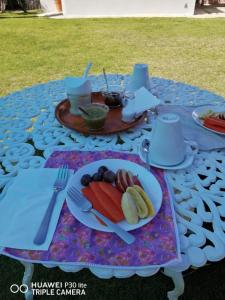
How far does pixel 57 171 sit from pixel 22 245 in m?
0.30

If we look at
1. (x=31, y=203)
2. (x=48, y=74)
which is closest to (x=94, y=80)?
(x=31, y=203)

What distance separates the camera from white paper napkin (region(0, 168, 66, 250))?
27.4 inches

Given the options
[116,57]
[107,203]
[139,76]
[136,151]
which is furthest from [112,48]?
[107,203]

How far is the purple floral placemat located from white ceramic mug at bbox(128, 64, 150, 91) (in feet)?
2.72

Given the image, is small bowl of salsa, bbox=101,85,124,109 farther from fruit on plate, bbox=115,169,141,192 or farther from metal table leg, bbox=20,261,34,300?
metal table leg, bbox=20,261,34,300

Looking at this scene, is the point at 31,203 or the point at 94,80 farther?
the point at 94,80

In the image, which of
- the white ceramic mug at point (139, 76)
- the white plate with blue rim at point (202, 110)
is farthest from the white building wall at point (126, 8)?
the white plate with blue rim at point (202, 110)

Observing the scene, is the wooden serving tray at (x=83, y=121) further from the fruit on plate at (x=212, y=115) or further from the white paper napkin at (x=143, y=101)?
the fruit on plate at (x=212, y=115)

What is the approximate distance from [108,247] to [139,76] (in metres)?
0.96

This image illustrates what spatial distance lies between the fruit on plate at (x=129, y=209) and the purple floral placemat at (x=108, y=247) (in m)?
0.03

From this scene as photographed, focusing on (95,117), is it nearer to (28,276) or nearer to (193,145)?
(193,145)

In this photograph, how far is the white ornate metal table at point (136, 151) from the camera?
70 centimetres

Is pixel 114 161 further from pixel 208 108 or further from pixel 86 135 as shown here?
pixel 208 108

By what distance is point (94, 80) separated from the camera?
1.71 metres
